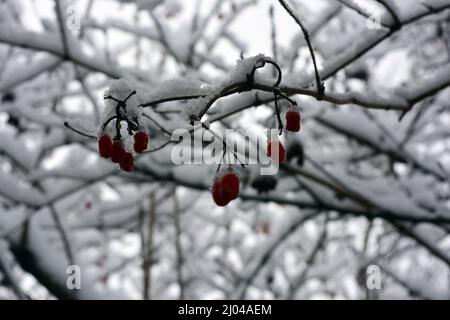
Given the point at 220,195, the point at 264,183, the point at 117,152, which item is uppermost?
the point at 264,183

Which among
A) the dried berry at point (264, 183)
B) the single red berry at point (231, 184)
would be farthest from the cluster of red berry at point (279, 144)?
the dried berry at point (264, 183)

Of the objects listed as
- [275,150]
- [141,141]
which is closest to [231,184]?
[275,150]

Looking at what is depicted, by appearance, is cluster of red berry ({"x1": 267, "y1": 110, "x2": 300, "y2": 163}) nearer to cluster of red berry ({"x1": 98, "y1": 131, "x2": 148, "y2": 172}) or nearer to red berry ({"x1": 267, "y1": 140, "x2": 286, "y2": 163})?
red berry ({"x1": 267, "y1": 140, "x2": 286, "y2": 163})

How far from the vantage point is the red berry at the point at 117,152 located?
1343 mm

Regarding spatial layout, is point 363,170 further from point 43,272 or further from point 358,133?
point 43,272

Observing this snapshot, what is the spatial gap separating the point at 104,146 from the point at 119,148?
4cm

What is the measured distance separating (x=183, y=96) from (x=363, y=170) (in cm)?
358

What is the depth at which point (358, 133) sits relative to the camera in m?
3.11

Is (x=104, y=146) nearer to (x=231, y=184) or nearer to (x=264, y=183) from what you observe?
(x=231, y=184)

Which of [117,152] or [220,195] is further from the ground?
[117,152]

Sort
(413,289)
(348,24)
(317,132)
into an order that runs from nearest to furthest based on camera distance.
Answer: (413,289)
(317,132)
(348,24)

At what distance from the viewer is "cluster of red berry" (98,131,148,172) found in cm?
134

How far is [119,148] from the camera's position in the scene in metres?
1.35

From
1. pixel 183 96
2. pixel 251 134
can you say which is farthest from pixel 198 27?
pixel 183 96
